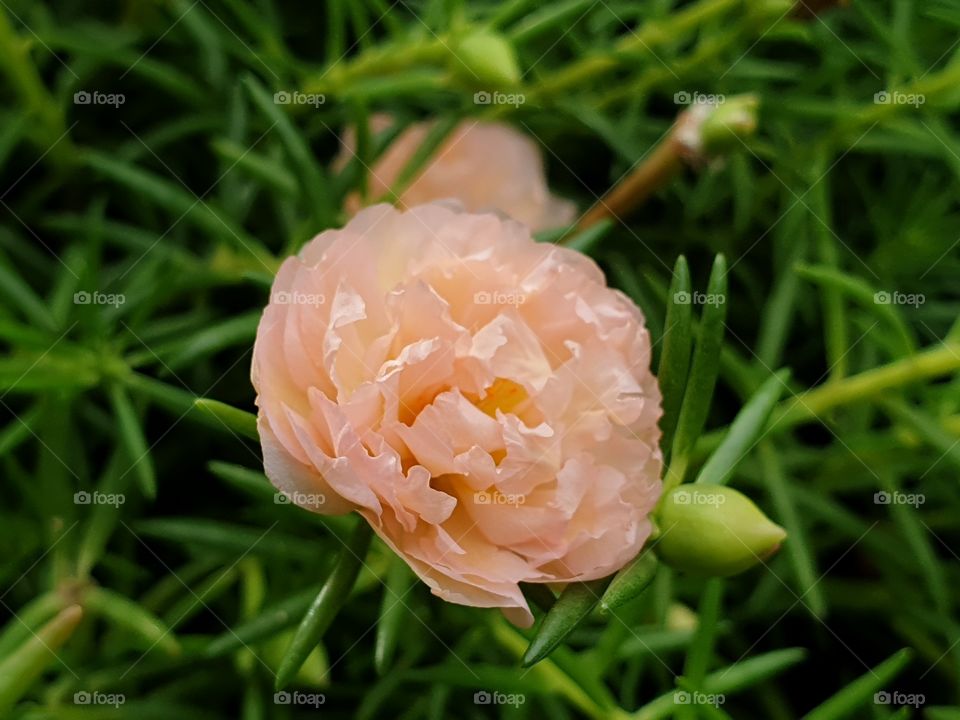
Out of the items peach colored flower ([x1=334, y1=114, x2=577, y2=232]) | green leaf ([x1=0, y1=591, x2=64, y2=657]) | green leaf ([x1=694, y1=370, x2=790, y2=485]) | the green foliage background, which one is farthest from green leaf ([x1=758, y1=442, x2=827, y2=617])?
green leaf ([x1=0, y1=591, x2=64, y2=657])

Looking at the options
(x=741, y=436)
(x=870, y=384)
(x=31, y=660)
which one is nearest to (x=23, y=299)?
(x=31, y=660)

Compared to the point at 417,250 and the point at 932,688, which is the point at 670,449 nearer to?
the point at 417,250

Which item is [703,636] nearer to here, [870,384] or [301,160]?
[870,384]

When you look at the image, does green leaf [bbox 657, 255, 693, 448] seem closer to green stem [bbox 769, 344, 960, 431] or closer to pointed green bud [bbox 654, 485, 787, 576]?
pointed green bud [bbox 654, 485, 787, 576]

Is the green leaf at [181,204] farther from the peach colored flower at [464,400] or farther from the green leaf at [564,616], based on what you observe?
the green leaf at [564,616]

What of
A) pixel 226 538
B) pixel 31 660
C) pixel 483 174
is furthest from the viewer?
pixel 483 174

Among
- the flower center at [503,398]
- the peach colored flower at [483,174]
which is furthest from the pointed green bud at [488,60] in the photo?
the flower center at [503,398]
